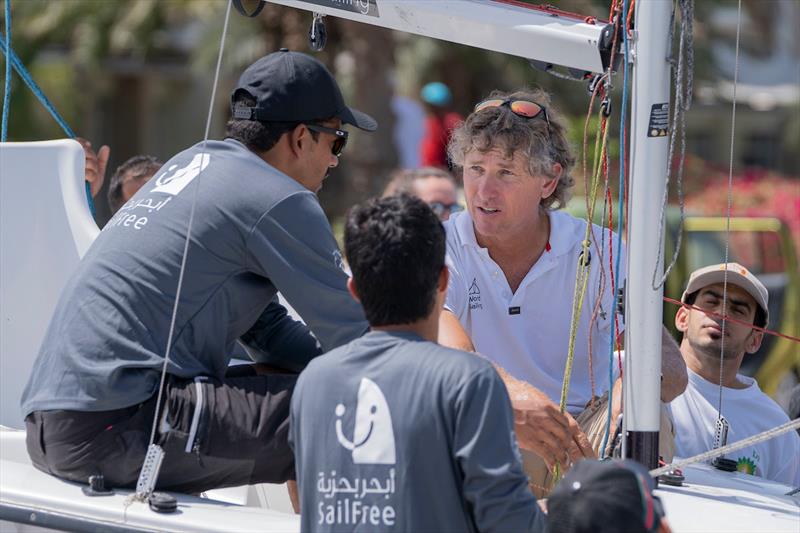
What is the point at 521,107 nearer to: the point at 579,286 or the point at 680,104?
the point at 579,286

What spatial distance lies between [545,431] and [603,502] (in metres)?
0.76

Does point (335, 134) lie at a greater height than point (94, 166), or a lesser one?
greater

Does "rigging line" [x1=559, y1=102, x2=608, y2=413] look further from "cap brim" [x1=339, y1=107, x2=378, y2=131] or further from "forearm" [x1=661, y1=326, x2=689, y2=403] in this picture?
"cap brim" [x1=339, y1=107, x2=378, y2=131]

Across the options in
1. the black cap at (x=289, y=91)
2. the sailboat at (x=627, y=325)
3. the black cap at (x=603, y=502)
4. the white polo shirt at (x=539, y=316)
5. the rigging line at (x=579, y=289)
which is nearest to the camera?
the black cap at (x=603, y=502)

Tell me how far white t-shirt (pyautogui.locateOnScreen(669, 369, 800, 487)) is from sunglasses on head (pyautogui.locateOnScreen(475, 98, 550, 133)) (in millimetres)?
1010

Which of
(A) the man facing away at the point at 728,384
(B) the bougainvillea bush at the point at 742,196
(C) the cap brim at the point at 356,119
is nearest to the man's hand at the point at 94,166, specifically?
(C) the cap brim at the point at 356,119

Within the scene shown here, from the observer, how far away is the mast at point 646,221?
2703 millimetres

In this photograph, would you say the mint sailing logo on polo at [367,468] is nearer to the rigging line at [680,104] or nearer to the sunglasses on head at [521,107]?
the rigging line at [680,104]

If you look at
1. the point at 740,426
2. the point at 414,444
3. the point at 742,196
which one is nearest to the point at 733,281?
the point at 740,426

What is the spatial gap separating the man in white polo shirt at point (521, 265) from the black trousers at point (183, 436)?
2.89 ft

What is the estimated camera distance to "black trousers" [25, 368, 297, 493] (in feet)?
9.05

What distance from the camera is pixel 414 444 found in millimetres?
2158

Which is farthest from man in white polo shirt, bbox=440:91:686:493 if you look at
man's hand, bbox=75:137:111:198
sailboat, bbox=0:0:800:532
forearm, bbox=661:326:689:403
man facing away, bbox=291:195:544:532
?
man's hand, bbox=75:137:111:198

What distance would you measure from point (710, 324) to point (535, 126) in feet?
3.34
